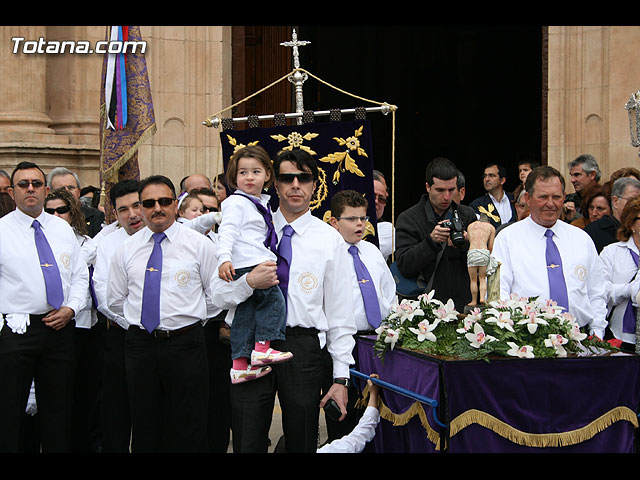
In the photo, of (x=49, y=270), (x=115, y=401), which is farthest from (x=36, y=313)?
(x=115, y=401)

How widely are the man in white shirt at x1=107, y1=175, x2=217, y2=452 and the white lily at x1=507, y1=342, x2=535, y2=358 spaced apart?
204cm

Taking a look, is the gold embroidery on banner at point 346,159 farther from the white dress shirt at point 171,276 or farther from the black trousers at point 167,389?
the black trousers at point 167,389

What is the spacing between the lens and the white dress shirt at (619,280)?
7.05m

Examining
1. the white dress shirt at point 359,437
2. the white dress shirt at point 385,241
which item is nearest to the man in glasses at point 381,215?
the white dress shirt at point 385,241

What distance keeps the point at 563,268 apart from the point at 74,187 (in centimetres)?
463

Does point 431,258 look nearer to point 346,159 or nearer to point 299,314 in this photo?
point 346,159

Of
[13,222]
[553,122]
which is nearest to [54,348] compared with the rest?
[13,222]

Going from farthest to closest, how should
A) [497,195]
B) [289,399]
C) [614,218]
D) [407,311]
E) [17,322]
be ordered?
[497,195]
[614,218]
[17,322]
[407,311]
[289,399]

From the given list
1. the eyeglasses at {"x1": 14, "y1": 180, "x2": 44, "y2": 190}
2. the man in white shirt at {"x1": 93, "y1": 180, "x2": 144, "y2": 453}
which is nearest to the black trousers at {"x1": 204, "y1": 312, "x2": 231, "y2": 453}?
the man in white shirt at {"x1": 93, "y1": 180, "x2": 144, "y2": 453}

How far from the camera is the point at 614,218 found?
7945mm

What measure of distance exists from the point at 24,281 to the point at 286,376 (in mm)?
2372

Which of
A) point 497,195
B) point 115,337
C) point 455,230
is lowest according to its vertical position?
point 115,337

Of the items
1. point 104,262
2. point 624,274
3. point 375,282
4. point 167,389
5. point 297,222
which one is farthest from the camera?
point 624,274

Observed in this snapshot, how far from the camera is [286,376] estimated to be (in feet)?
16.7
